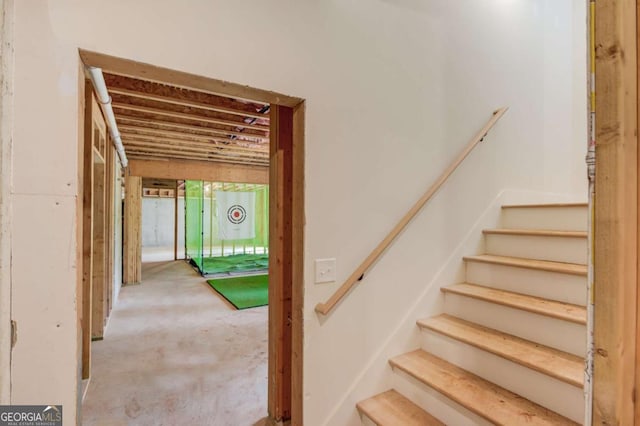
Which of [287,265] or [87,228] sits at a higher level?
[87,228]

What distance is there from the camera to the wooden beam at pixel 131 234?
6.04m

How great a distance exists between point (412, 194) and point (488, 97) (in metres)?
1.25

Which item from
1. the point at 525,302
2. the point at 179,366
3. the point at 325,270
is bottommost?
the point at 179,366

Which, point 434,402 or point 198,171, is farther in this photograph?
point 198,171

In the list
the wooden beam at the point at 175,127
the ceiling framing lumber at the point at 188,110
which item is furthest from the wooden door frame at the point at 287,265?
the wooden beam at the point at 175,127

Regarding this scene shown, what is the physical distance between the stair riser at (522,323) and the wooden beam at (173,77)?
5.83ft

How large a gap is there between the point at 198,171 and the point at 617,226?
7.25 metres

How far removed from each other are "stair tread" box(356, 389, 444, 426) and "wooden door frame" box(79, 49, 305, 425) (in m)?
0.43

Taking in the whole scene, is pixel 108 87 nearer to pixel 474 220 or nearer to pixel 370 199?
pixel 370 199

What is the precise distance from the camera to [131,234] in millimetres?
6051

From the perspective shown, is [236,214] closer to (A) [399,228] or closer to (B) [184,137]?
(B) [184,137]

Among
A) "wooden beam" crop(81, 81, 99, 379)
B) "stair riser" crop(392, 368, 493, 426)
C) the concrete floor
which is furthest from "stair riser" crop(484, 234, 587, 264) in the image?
"wooden beam" crop(81, 81, 99, 379)

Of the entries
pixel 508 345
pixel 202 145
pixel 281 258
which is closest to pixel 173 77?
pixel 281 258

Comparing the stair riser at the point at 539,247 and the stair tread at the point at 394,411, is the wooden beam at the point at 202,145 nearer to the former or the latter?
the stair riser at the point at 539,247
